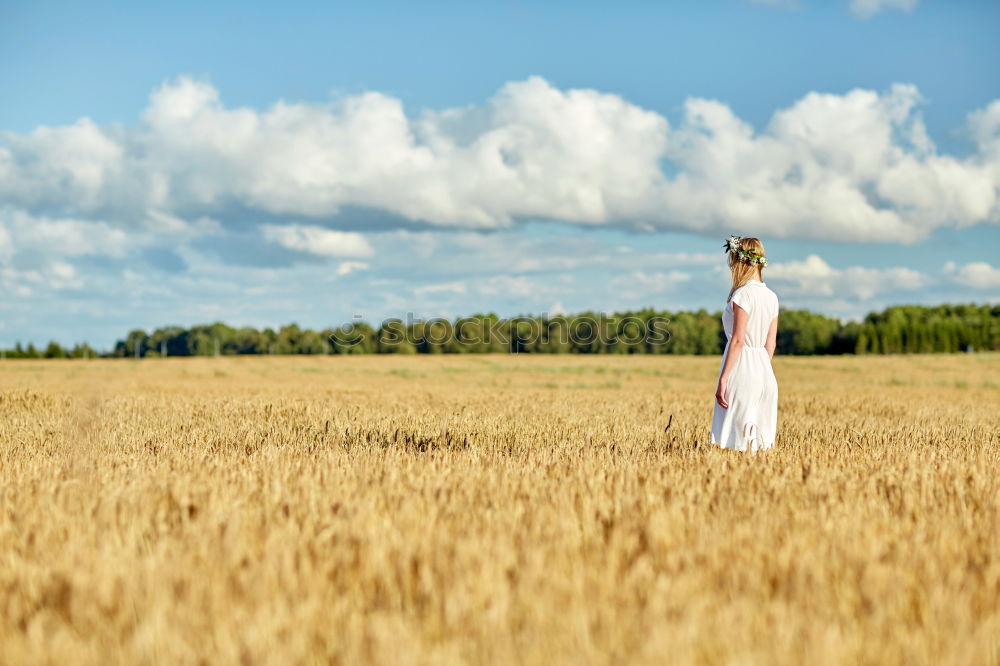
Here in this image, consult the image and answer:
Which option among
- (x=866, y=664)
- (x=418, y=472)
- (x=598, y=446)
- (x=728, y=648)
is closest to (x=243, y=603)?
(x=728, y=648)

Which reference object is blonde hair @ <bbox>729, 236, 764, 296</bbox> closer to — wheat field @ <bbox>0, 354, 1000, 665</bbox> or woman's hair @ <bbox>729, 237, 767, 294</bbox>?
woman's hair @ <bbox>729, 237, 767, 294</bbox>

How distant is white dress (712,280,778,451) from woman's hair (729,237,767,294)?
0.27 feet

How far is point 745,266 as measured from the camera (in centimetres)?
727

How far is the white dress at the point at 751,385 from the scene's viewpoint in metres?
7.26

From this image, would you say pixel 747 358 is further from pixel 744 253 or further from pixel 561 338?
pixel 561 338

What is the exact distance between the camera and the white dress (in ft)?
23.8

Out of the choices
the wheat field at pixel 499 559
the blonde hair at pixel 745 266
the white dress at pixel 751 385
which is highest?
the blonde hair at pixel 745 266

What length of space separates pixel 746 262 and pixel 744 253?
81 mm

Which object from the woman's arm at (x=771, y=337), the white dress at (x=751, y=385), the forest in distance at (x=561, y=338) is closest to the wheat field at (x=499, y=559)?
the white dress at (x=751, y=385)

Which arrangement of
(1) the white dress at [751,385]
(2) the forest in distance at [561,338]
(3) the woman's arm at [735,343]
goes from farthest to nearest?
(2) the forest in distance at [561,338]
(1) the white dress at [751,385]
(3) the woman's arm at [735,343]

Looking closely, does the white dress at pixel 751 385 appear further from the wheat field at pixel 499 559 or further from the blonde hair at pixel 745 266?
the wheat field at pixel 499 559

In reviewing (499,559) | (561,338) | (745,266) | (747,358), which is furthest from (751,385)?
(561,338)

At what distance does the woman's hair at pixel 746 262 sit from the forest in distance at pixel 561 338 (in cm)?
10187

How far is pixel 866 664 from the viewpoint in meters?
2.78
